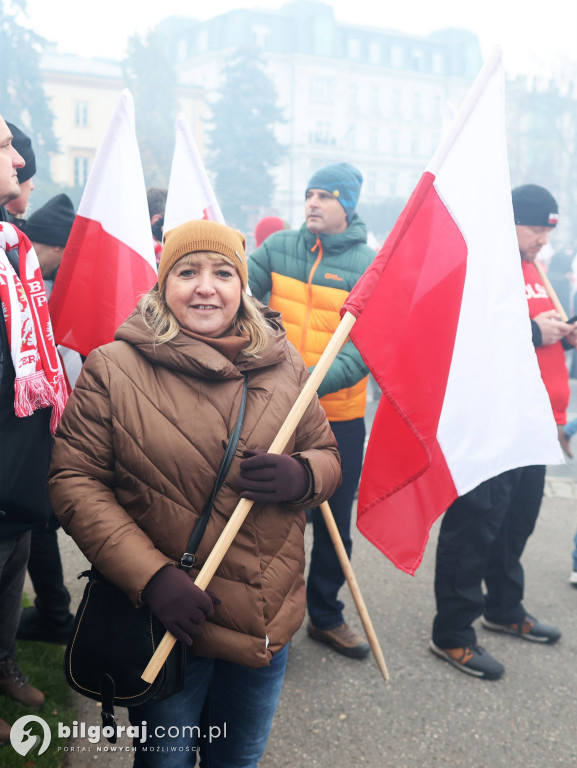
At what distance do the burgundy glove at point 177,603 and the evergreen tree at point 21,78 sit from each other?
38765mm

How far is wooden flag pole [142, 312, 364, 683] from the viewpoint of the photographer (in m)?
1.86

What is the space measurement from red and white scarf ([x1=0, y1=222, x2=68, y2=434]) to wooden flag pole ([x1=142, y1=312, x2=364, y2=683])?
30.0 inches

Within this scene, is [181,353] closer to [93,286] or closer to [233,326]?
[233,326]

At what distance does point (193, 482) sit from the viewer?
196 centimetres

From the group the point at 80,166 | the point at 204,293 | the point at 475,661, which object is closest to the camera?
the point at 204,293

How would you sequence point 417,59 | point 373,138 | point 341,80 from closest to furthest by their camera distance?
point 341,80 → point 373,138 → point 417,59

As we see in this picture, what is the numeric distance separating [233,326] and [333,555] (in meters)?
1.79

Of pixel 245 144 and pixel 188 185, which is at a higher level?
pixel 245 144

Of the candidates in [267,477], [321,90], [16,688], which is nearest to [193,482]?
[267,477]

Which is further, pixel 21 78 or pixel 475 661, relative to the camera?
pixel 21 78

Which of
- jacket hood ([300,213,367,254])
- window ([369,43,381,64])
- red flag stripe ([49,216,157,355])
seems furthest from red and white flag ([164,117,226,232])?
window ([369,43,381,64])

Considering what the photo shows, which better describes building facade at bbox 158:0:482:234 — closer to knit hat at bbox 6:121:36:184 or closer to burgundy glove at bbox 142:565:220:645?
knit hat at bbox 6:121:36:184

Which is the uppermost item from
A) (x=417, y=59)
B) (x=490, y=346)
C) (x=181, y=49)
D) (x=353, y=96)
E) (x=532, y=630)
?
(x=181, y=49)

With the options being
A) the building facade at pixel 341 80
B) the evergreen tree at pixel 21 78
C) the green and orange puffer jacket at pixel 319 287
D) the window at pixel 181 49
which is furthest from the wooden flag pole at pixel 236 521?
the window at pixel 181 49
